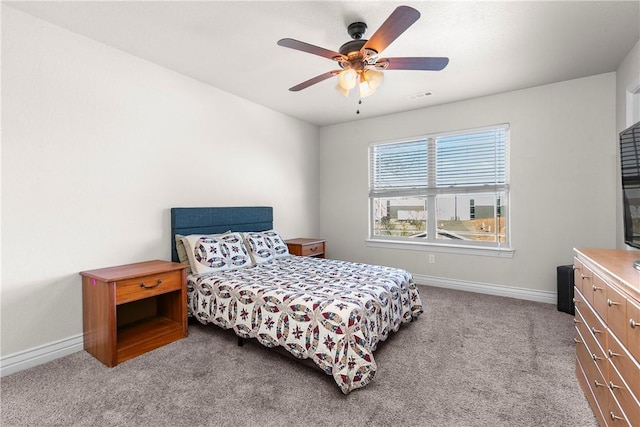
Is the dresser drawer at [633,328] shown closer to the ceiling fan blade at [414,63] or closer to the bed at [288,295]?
the bed at [288,295]

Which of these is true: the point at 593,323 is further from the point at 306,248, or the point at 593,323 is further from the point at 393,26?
the point at 306,248

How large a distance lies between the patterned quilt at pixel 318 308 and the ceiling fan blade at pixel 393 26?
5.55ft

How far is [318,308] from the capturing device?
80.0 inches

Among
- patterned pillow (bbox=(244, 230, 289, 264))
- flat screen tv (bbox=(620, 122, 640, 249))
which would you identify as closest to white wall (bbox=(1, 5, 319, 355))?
patterned pillow (bbox=(244, 230, 289, 264))

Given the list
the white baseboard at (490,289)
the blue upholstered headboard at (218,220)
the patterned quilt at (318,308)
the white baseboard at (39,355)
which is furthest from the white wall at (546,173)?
the white baseboard at (39,355)

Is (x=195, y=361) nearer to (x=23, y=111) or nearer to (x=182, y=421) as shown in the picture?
(x=182, y=421)

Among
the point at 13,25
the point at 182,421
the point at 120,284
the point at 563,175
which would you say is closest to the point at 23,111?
the point at 13,25

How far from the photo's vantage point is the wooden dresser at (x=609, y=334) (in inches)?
45.8

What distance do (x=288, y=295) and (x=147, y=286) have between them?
1.14 m

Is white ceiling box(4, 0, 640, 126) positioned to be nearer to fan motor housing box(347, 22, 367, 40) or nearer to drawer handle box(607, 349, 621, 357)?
fan motor housing box(347, 22, 367, 40)

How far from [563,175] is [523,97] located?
1.02m

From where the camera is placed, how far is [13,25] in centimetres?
213

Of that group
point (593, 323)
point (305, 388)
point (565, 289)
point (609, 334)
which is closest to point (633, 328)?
point (609, 334)

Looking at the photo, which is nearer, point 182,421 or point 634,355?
point 634,355
